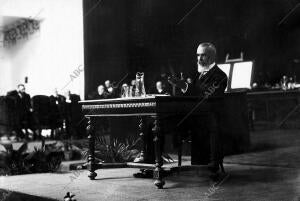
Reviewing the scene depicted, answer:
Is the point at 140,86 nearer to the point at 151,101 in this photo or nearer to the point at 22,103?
the point at 151,101

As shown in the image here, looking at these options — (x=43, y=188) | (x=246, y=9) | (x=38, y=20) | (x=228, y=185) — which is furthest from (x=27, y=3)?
(x=228, y=185)

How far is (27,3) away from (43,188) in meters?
9.65

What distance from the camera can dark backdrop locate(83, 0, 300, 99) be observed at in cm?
1102

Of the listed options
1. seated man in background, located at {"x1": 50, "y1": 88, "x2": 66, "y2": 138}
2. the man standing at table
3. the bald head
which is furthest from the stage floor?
seated man in background, located at {"x1": 50, "y1": 88, "x2": 66, "y2": 138}

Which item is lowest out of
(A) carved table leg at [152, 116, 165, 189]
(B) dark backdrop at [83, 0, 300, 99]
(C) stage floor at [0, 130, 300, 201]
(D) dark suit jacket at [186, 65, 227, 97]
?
(C) stage floor at [0, 130, 300, 201]

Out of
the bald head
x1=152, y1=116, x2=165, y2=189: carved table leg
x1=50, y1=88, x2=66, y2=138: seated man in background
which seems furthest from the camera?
x1=50, y1=88, x2=66, y2=138: seated man in background

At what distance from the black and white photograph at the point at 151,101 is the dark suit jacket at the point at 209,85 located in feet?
0.05

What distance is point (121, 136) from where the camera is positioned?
7859 millimetres

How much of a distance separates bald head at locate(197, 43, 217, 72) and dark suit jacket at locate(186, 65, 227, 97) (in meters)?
0.10

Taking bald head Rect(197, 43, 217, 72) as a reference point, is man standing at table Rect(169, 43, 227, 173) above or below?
below

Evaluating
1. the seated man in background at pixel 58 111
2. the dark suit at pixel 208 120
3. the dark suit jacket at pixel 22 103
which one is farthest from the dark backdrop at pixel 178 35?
the dark suit at pixel 208 120

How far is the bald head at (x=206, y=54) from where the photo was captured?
485 centimetres

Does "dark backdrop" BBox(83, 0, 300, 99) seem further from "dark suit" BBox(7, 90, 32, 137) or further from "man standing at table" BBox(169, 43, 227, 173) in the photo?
"man standing at table" BBox(169, 43, 227, 173)

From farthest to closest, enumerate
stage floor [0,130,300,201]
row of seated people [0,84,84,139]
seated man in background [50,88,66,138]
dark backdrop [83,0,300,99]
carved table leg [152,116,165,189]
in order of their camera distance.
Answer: seated man in background [50,88,66,138]
dark backdrop [83,0,300,99]
row of seated people [0,84,84,139]
carved table leg [152,116,165,189]
stage floor [0,130,300,201]
